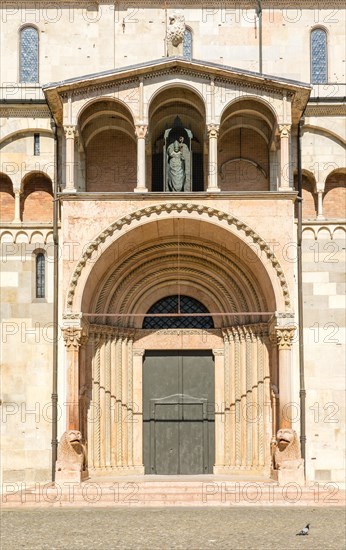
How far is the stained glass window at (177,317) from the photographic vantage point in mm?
26641

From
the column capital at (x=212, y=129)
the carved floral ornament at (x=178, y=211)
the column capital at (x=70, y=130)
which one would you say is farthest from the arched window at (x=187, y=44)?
the carved floral ornament at (x=178, y=211)

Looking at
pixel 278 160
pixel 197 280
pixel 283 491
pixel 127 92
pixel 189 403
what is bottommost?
pixel 283 491

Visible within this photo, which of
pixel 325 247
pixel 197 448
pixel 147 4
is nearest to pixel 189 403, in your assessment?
pixel 197 448

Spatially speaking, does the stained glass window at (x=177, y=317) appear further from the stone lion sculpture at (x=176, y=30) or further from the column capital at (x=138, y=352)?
the stone lion sculpture at (x=176, y=30)

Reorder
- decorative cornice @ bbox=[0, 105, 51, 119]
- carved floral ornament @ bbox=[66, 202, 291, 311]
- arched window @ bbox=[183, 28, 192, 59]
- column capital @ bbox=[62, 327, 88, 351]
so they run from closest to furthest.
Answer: column capital @ bbox=[62, 327, 88, 351] → carved floral ornament @ bbox=[66, 202, 291, 311] → decorative cornice @ bbox=[0, 105, 51, 119] → arched window @ bbox=[183, 28, 192, 59]

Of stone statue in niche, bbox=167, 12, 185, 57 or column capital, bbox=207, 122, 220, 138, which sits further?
stone statue in niche, bbox=167, 12, 185, 57

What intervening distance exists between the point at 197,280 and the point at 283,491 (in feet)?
20.8

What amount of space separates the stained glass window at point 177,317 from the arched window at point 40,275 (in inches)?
114

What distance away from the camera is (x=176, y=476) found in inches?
1001

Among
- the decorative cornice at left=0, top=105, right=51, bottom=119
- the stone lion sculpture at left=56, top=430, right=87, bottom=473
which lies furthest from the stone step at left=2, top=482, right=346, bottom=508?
the decorative cornice at left=0, top=105, right=51, bottom=119

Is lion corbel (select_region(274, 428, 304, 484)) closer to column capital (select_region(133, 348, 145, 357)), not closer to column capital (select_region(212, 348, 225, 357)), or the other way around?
column capital (select_region(212, 348, 225, 357))

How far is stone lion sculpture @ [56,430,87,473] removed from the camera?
23.4 m

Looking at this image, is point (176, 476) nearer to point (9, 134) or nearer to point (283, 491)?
point (283, 491)

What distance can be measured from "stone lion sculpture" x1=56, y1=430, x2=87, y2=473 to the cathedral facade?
51 centimetres
